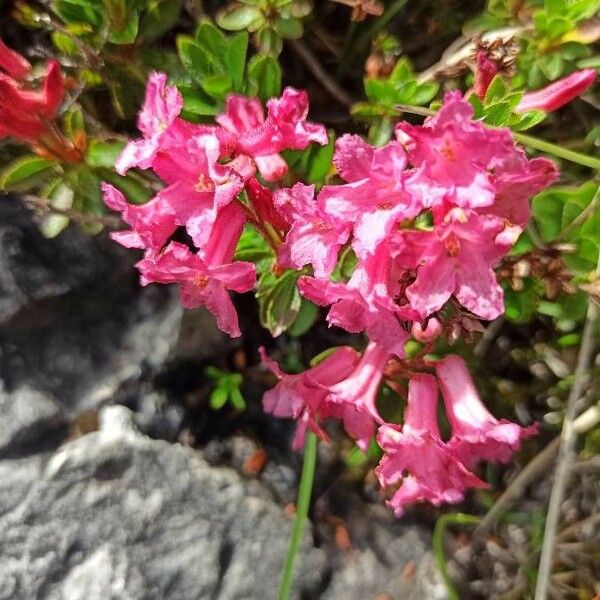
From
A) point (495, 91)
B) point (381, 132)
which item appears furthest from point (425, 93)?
point (495, 91)

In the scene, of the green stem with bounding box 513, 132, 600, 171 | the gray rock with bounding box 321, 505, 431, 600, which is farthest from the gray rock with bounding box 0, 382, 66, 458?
the green stem with bounding box 513, 132, 600, 171

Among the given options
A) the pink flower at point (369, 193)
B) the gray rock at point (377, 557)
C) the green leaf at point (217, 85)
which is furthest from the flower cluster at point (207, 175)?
the gray rock at point (377, 557)

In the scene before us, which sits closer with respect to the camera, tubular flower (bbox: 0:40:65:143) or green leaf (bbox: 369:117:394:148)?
tubular flower (bbox: 0:40:65:143)

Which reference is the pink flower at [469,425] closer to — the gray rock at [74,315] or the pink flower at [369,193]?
the pink flower at [369,193]

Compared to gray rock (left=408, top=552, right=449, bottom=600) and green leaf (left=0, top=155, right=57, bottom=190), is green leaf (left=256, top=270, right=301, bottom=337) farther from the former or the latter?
gray rock (left=408, top=552, right=449, bottom=600)

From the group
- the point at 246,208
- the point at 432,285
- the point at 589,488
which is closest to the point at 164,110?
the point at 246,208
